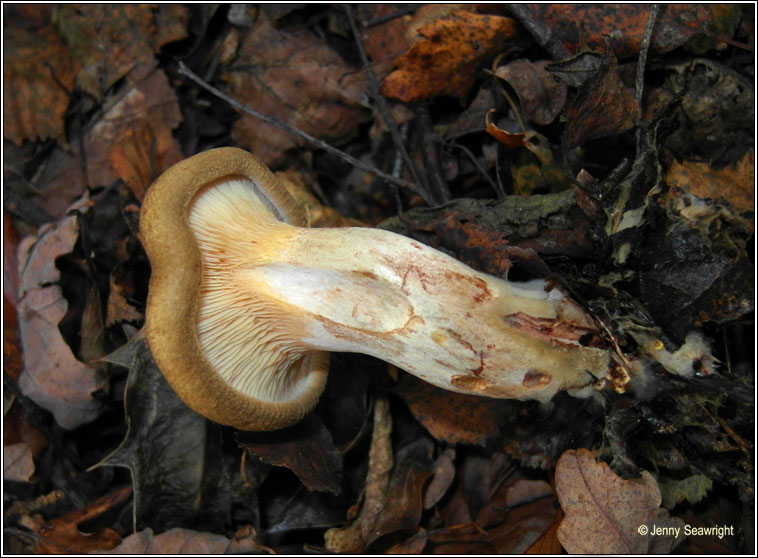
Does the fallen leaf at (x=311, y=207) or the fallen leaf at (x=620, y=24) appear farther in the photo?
the fallen leaf at (x=311, y=207)

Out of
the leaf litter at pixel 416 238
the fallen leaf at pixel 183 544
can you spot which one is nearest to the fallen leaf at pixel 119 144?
the leaf litter at pixel 416 238

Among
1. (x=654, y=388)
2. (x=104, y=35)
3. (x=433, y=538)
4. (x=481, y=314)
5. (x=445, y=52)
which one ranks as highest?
(x=104, y=35)

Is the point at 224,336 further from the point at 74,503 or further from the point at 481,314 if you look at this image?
the point at 74,503

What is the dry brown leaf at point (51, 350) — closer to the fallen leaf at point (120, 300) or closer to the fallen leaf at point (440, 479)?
the fallen leaf at point (120, 300)

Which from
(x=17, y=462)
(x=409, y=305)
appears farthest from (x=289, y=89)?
(x=17, y=462)

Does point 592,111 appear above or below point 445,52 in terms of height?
below

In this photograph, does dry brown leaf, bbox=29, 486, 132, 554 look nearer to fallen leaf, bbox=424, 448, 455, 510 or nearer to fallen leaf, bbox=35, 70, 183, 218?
fallen leaf, bbox=424, 448, 455, 510

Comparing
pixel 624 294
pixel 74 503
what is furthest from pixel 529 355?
pixel 74 503
